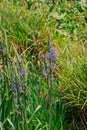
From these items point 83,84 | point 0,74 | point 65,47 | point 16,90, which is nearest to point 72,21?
point 65,47

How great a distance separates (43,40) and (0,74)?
1.75 meters

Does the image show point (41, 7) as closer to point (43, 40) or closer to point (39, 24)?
point (39, 24)

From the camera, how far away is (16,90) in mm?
2391

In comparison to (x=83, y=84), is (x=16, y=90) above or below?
above

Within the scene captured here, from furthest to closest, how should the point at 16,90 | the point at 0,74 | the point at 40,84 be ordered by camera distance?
the point at 40,84, the point at 0,74, the point at 16,90

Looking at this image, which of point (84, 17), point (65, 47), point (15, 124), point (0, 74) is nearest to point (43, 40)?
point (65, 47)

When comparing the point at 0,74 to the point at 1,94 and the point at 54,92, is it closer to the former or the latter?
the point at 1,94

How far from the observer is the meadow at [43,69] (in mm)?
2564

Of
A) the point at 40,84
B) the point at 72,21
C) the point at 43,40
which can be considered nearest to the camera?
the point at 40,84

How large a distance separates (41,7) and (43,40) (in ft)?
3.44

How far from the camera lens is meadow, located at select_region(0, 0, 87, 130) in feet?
8.41

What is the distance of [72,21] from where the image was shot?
213 inches

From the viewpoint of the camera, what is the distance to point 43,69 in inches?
121

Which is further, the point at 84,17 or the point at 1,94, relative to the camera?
the point at 84,17
